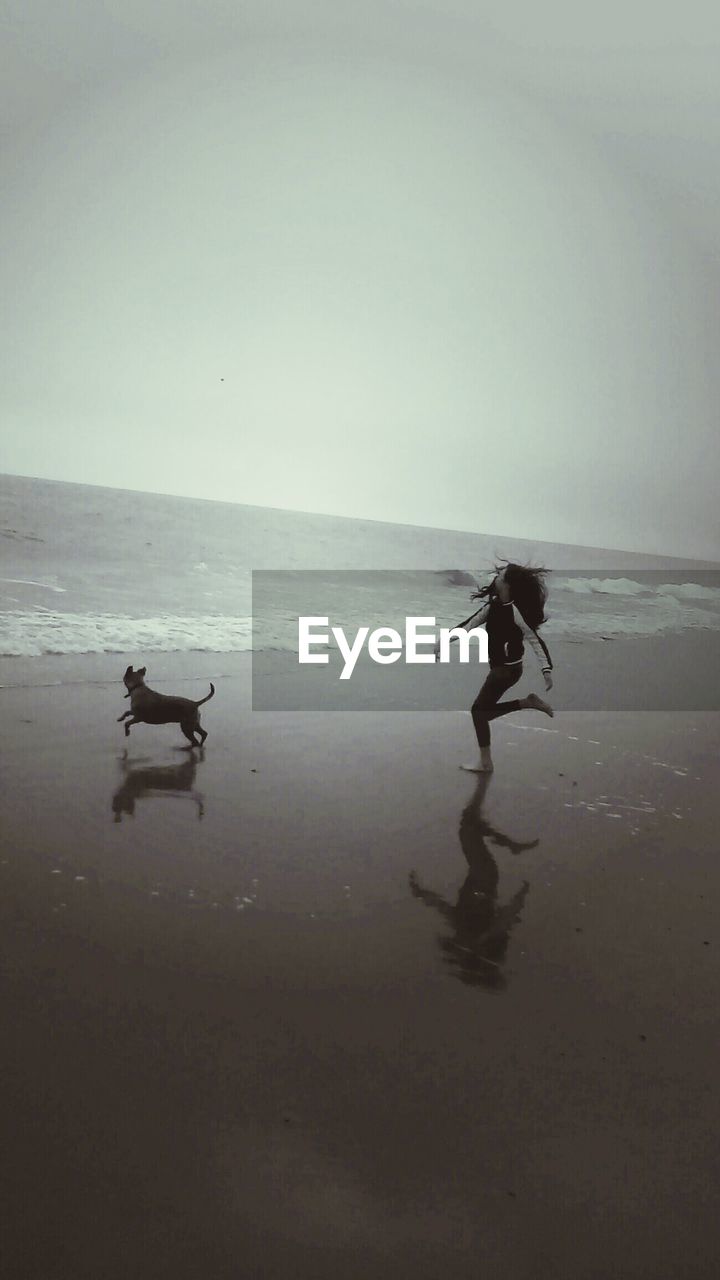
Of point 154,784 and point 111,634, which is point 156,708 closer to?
point 154,784

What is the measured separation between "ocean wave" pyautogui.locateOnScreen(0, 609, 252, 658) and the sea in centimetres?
3

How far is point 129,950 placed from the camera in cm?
304

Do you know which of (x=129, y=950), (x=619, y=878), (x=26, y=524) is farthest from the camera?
(x=26, y=524)

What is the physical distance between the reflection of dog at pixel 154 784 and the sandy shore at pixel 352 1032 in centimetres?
3

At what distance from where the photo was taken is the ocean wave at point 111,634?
32.8 ft

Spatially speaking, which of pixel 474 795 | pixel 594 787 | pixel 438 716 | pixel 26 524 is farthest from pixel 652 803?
pixel 26 524

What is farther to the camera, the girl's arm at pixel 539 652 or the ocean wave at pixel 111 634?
the ocean wave at pixel 111 634

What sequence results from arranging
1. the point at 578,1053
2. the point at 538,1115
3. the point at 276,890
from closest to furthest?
the point at 538,1115
the point at 578,1053
the point at 276,890

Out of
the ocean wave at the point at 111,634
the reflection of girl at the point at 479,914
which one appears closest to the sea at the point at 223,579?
the ocean wave at the point at 111,634

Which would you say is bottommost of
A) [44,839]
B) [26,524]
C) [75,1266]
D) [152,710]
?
[75,1266]

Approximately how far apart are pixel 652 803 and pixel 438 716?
2.74 metres

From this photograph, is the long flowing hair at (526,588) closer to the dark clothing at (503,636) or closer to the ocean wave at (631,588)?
the dark clothing at (503,636)

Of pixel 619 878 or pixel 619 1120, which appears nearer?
pixel 619 1120

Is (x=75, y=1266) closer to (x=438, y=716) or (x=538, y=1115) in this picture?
(x=538, y=1115)
